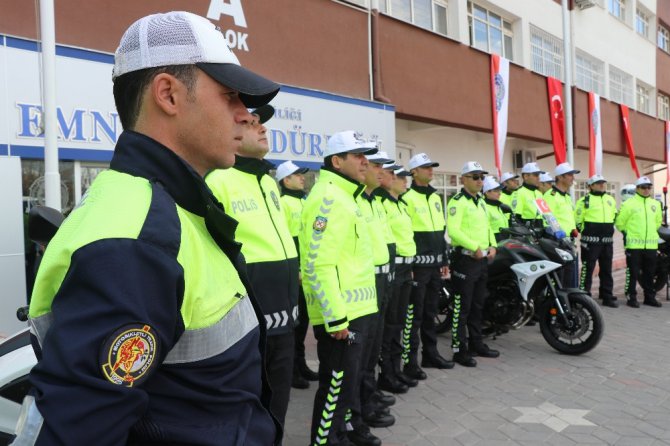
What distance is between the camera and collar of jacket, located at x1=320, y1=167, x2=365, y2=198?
359 cm

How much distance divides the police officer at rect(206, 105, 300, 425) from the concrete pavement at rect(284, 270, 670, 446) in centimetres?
131

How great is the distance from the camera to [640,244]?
908 centimetres

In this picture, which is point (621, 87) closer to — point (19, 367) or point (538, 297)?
point (538, 297)

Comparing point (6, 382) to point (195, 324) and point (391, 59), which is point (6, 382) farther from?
point (391, 59)

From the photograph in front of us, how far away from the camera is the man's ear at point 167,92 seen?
120cm

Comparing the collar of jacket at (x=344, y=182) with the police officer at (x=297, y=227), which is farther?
the police officer at (x=297, y=227)

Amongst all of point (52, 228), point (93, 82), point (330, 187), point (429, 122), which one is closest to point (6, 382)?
point (52, 228)

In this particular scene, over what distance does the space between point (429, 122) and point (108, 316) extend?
10772 millimetres

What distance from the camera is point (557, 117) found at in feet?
46.0

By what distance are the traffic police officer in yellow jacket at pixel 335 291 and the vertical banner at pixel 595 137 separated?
1327cm

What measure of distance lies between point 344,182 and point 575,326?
142 inches

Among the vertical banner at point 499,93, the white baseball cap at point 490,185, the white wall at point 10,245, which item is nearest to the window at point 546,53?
the vertical banner at point 499,93

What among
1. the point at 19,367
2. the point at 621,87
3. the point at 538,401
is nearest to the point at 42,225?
the point at 19,367

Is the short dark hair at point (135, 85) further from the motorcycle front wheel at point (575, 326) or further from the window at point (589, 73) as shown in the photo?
the window at point (589, 73)
